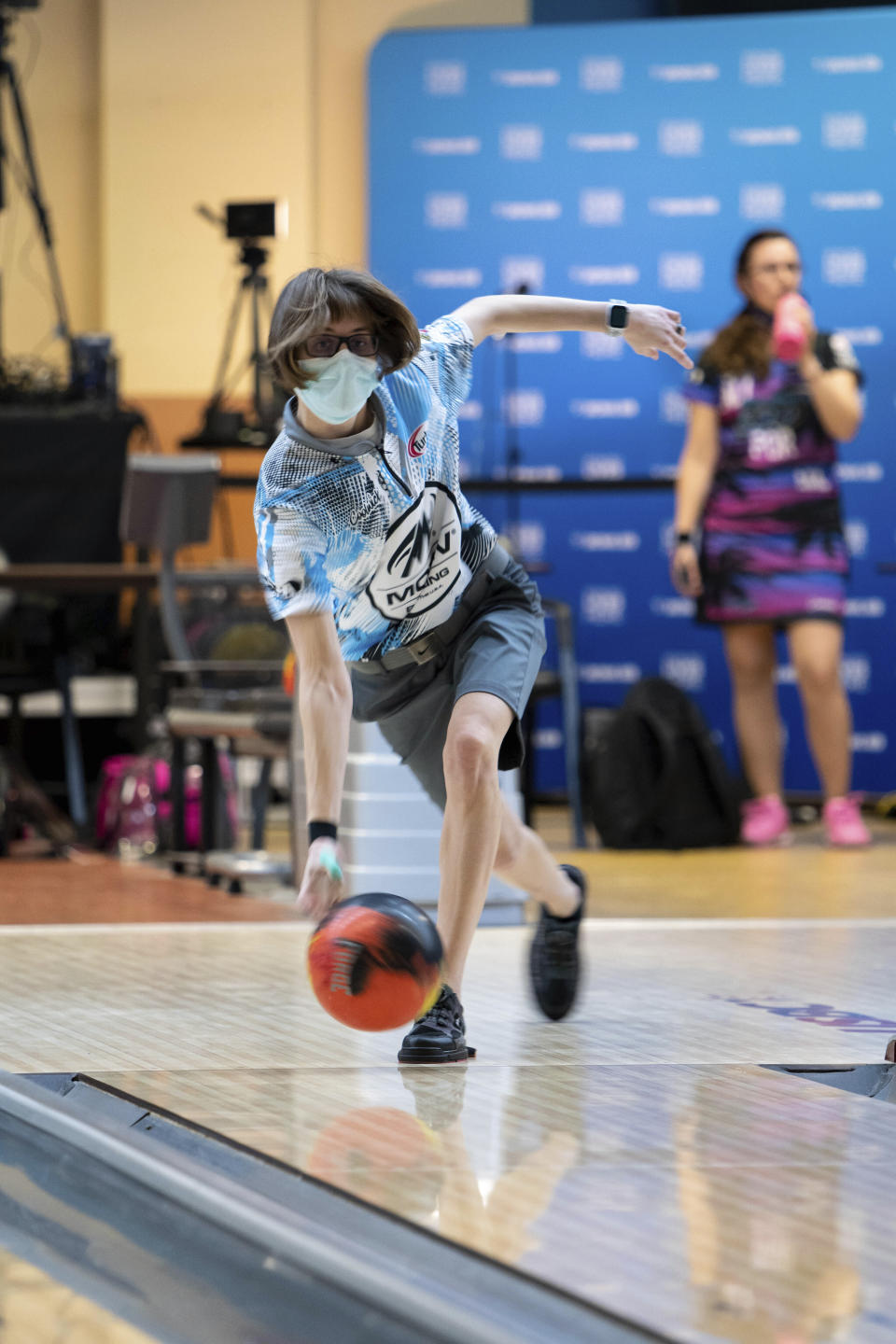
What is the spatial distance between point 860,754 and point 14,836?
326 cm

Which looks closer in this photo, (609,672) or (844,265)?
(844,265)

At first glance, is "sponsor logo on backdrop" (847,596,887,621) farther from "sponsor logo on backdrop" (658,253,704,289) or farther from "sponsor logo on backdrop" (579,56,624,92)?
"sponsor logo on backdrop" (579,56,624,92)

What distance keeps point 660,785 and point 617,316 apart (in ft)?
10.1

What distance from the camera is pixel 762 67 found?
267 inches

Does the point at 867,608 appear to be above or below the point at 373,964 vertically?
below

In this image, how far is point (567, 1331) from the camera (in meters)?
1.34

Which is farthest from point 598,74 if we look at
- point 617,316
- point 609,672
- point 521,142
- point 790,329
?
point 617,316

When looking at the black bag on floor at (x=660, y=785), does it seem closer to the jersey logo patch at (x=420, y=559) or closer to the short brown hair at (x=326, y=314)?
the jersey logo patch at (x=420, y=559)

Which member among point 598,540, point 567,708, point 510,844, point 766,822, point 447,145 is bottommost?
point 766,822

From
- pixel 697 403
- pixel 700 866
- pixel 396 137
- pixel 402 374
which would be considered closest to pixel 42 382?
pixel 396 137

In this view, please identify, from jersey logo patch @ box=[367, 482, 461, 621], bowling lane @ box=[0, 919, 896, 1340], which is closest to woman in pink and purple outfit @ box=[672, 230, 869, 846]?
bowling lane @ box=[0, 919, 896, 1340]

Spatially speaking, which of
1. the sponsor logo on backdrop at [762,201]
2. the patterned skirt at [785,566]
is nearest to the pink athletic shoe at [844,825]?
the patterned skirt at [785,566]

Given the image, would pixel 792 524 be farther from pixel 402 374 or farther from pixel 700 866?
pixel 402 374

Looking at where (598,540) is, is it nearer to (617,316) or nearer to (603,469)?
(603,469)
